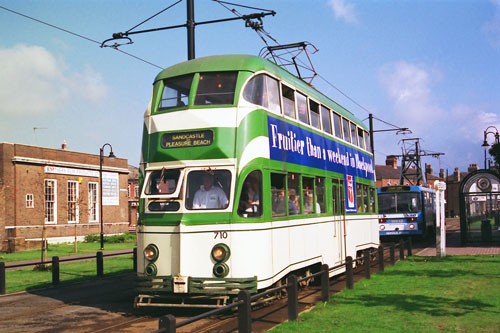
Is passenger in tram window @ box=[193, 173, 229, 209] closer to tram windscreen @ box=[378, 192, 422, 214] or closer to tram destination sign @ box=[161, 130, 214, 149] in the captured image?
tram destination sign @ box=[161, 130, 214, 149]

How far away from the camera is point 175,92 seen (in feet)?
36.8

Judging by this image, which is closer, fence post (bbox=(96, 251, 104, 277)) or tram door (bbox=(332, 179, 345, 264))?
tram door (bbox=(332, 179, 345, 264))

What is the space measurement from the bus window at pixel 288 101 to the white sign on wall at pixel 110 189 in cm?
3643

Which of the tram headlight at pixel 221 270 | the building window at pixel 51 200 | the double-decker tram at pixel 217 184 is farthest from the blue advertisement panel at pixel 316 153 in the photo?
the building window at pixel 51 200

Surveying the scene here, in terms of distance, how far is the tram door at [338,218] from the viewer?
50.4 feet

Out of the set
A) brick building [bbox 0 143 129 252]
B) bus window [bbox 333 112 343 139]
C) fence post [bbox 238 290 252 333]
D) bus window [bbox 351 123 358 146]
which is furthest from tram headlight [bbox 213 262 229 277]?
brick building [bbox 0 143 129 252]

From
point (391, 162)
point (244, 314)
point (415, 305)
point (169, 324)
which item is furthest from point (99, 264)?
point (391, 162)

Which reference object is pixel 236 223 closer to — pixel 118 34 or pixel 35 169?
pixel 118 34

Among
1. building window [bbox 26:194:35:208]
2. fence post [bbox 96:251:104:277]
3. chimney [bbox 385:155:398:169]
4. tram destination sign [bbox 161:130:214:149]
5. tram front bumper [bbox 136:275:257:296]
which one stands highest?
chimney [bbox 385:155:398:169]

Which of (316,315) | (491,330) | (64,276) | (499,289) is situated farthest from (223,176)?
(64,276)

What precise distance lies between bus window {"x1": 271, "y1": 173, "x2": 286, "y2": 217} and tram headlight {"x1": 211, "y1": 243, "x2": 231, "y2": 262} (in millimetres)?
1460

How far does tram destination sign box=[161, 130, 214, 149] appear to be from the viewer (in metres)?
10.4

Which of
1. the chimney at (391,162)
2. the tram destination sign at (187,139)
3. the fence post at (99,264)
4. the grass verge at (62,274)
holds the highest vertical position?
the chimney at (391,162)

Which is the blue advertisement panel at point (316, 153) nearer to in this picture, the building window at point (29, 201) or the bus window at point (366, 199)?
the bus window at point (366, 199)
